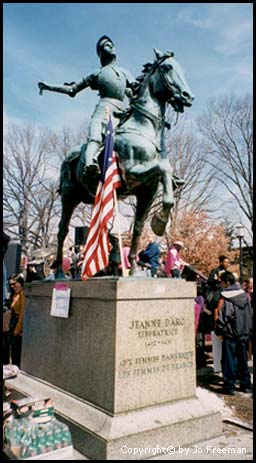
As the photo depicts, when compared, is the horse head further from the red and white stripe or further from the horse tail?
the horse tail

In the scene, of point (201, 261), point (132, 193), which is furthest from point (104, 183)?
point (201, 261)

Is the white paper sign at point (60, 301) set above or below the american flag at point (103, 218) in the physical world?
below

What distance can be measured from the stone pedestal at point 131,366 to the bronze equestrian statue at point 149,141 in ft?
3.05

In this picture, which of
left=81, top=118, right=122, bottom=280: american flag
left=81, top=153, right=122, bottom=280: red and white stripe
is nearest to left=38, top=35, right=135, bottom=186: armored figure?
left=81, top=118, right=122, bottom=280: american flag

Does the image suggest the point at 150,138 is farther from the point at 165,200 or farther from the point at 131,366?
the point at 131,366

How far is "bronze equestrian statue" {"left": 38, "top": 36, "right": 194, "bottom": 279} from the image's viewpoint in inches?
193

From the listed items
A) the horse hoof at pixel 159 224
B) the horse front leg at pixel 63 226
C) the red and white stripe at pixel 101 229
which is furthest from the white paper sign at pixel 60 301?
the horse hoof at pixel 159 224

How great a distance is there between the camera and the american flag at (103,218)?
464cm

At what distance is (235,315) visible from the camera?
695 centimetres

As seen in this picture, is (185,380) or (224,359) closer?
(185,380)

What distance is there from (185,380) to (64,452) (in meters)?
1.56

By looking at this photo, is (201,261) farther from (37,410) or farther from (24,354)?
(37,410)

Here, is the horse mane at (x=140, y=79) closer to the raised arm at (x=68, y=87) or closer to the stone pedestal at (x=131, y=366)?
the raised arm at (x=68, y=87)

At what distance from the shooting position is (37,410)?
3781mm
